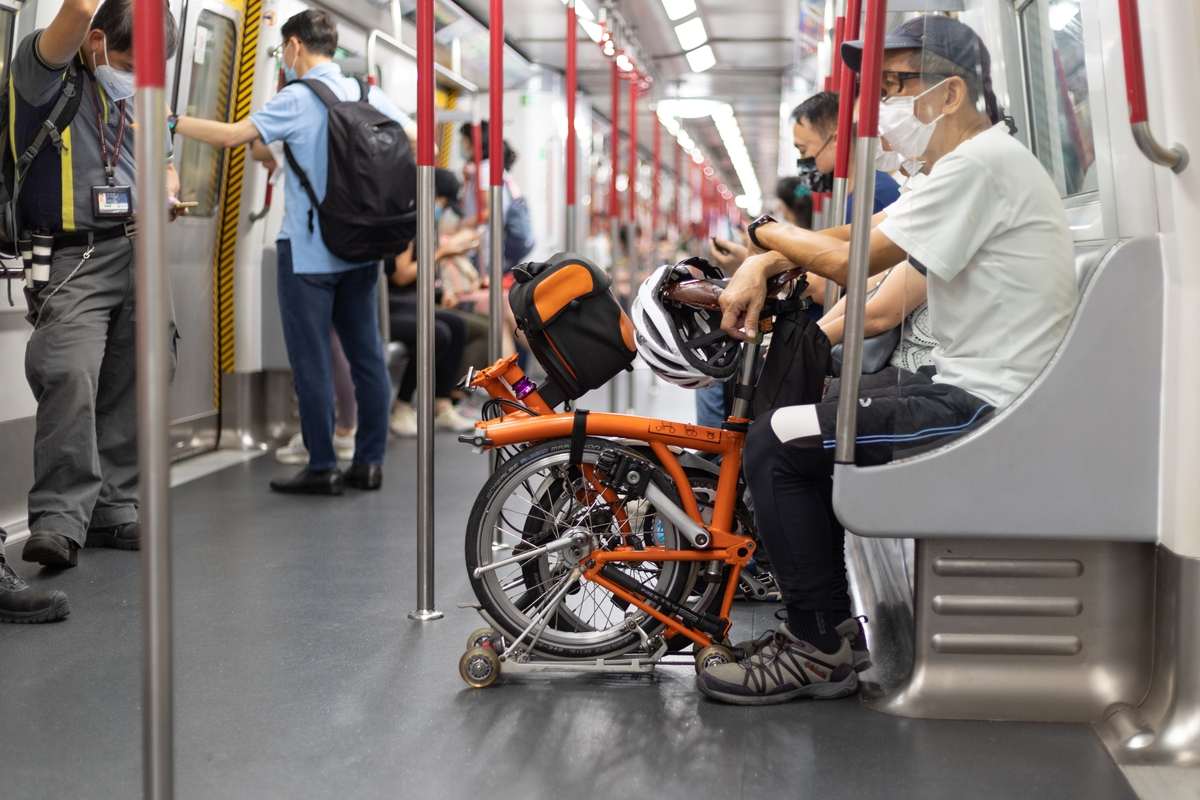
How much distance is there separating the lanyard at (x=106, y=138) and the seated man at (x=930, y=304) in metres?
2.14

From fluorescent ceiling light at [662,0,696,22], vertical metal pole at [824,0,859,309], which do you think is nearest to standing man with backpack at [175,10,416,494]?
vertical metal pole at [824,0,859,309]

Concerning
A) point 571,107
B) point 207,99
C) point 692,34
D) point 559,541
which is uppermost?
point 692,34

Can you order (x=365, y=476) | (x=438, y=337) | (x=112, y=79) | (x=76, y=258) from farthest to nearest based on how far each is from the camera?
(x=438, y=337) < (x=365, y=476) < (x=76, y=258) < (x=112, y=79)

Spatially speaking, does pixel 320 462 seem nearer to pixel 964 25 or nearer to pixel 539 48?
pixel 964 25

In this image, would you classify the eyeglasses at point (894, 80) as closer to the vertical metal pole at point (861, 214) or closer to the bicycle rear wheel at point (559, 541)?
the vertical metal pole at point (861, 214)

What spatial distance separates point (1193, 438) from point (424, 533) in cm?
187

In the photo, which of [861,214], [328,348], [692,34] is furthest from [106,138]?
[692,34]

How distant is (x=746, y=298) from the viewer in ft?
9.62

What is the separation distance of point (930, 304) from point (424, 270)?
4.54ft

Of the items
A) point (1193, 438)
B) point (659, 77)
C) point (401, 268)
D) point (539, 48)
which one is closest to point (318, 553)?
point (1193, 438)

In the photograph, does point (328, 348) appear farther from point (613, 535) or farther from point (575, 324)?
point (613, 535)

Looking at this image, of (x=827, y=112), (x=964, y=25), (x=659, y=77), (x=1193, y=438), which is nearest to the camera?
(x=1193, y=438)

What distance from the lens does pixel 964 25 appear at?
2.87 meters

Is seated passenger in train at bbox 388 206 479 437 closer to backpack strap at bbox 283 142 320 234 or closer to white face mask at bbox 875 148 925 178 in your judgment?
backpack strap at bbox 283 142 320 234
